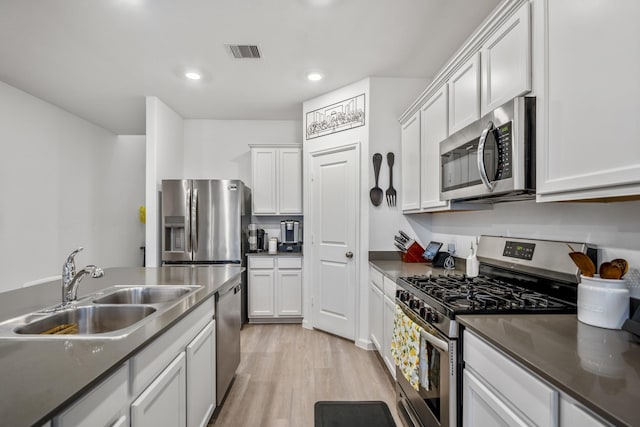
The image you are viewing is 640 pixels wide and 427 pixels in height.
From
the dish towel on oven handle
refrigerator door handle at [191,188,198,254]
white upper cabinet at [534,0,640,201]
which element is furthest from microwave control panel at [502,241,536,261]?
refrigerator door handle at [191,188,198,254]

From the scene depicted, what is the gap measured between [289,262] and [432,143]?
2321mm

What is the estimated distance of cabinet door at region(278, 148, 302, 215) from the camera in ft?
13.9

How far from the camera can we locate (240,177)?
4.71 metres

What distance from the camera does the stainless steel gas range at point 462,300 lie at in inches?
54.1

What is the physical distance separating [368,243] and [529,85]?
6.89 ft

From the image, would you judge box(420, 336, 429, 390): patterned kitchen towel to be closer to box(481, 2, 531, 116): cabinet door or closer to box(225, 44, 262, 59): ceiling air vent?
box(481, 2, 531, 116): cabinet door

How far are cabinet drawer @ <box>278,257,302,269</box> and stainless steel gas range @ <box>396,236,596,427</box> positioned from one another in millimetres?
2120

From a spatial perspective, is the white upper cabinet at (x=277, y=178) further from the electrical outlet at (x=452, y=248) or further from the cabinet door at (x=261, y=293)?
the electrical outlet at (x=452, y=248)

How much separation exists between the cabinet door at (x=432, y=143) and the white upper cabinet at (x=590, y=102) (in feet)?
3.09

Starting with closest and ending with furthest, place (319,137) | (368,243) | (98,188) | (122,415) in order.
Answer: (122,415), (368,243), (319,137), (98,188)

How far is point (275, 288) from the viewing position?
404 centimetres

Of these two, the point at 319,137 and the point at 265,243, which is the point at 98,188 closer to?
the point at 265,243

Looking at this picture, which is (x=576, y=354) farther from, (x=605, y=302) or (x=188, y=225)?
(x=188, y=225)

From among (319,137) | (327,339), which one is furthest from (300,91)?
(327,339)
